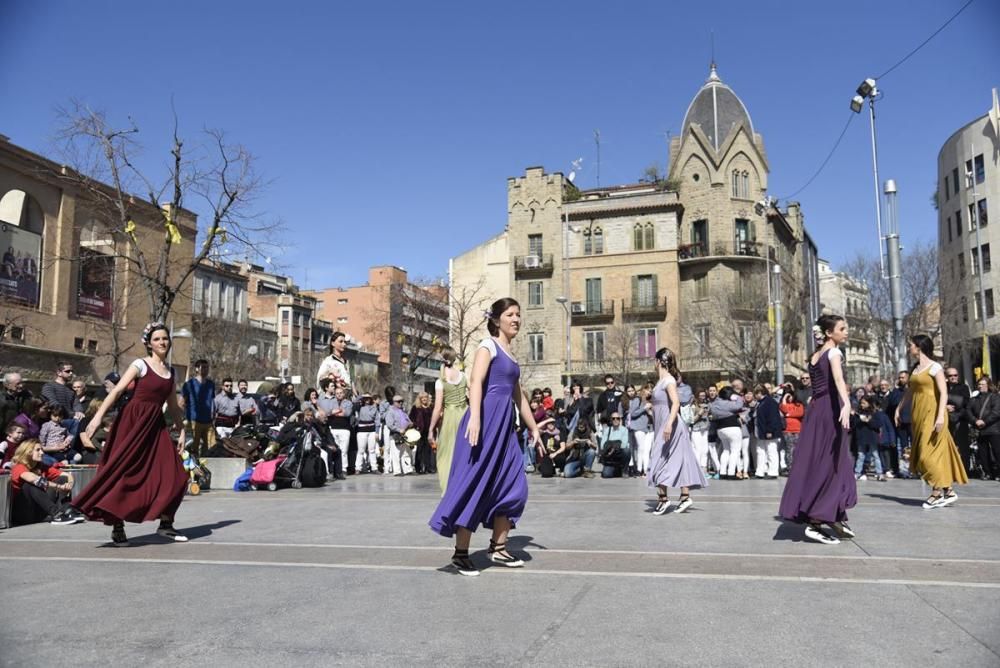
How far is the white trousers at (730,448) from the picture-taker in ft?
55.3

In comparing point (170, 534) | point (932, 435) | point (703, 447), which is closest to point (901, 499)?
point (932, 435)

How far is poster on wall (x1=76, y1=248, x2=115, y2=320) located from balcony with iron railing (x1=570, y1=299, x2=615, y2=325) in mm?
30314

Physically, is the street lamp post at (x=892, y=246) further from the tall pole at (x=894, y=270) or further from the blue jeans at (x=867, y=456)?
the blue jeans at (x=867, y=456)

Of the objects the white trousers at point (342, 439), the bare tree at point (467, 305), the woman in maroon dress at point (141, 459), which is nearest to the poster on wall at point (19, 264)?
the white trousers at point (342, 439)

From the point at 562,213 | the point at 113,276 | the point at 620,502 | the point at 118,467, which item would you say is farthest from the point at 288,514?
the point at 562,213

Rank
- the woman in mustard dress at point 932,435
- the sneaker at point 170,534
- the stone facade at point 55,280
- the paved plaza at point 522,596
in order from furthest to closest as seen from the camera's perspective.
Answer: the stone facade at point 55,280 < the woman in mustard dress at point 932,435 < the sneaker at point 170,534 < the paved plaza at point 522,596

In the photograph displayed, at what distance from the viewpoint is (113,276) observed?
45.7 meters

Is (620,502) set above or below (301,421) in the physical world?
below

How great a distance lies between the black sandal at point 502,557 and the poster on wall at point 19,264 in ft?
124

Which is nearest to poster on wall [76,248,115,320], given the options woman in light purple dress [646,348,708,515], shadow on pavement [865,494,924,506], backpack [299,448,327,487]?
backpack [299,448,327,487]

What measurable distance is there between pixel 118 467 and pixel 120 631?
373cm

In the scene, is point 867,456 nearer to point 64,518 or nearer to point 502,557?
point 502,557

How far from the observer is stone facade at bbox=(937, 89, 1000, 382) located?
4491cm

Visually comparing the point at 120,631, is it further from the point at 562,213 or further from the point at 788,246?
the point at 788,246
